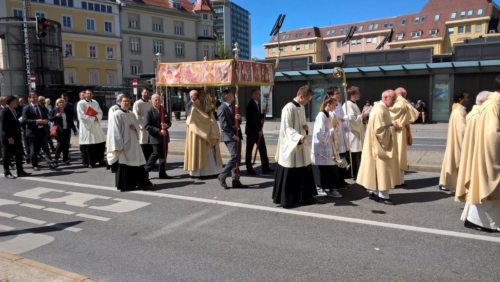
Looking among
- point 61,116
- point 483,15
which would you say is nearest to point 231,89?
point 61,116

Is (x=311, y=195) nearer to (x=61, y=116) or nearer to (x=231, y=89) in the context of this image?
(x=231, y=89)

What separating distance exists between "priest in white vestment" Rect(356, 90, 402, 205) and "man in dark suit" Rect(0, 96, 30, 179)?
7.86 metres

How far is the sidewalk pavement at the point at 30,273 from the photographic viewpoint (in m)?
4.07

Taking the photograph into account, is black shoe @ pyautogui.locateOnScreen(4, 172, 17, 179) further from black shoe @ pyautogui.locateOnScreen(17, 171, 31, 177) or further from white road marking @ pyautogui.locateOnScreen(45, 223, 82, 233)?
white road marking @ pyautogui.locateOnScreen(45, 223, 82, 233)

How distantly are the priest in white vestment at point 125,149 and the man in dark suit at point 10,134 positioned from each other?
320cm

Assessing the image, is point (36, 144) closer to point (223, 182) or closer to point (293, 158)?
point (223, 182)

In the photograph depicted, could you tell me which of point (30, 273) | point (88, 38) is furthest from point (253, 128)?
point (88, 38)

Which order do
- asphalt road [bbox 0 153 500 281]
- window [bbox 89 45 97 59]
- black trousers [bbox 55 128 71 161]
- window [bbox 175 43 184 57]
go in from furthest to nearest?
window [bbox 175 43 184 57], window [bbox 89 45 97 59], black trousers [bbox 55 128 71 161], asphalt road [bbox 0 153 500 281]

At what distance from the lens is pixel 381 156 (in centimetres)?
692

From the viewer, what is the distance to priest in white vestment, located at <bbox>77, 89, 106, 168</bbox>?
1159 centimetres

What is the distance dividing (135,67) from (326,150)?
59903 mm

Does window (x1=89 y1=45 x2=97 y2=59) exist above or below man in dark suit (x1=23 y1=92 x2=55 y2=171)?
above

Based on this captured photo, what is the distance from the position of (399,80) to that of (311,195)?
899 inches

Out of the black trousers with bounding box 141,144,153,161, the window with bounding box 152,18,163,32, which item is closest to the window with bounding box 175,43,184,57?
the window with bounding box 152,18,163,32
